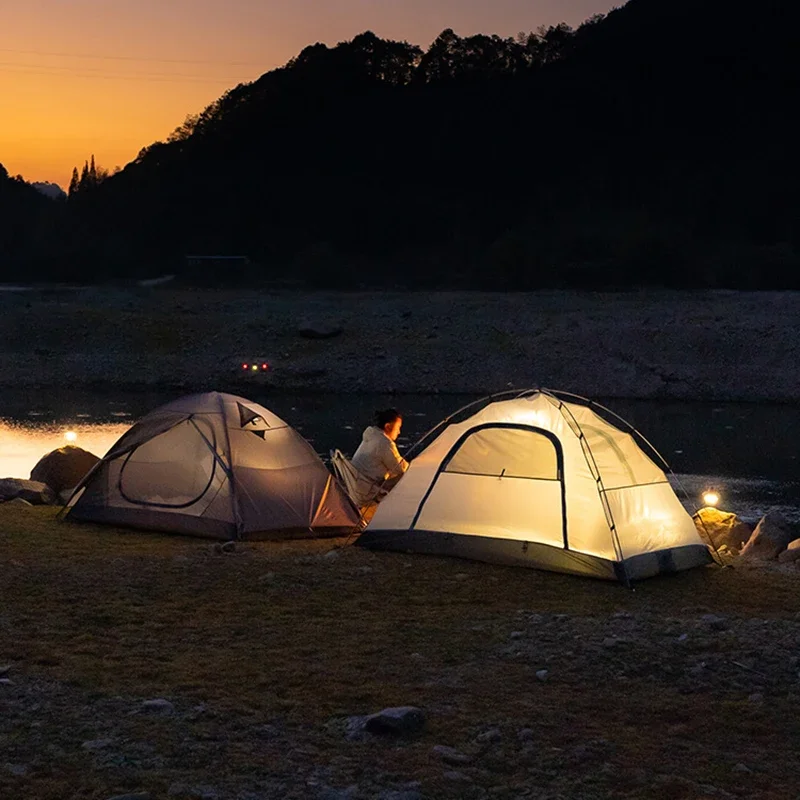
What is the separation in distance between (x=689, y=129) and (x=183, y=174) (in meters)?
29.6

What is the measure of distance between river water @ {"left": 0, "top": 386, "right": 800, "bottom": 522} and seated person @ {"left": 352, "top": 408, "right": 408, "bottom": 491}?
16.9 ft

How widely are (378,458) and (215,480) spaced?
5.09ft

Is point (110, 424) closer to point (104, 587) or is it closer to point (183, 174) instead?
point (104, 587)

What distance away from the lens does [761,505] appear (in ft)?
55.3

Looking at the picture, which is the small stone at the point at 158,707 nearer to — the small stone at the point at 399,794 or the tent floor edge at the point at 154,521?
the small stone at the point at 399,794

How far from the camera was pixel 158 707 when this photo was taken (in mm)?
6055

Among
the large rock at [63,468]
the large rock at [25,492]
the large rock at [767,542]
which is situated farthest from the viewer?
the large rock at [63,468]

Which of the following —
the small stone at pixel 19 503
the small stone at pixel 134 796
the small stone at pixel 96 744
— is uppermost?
the small stone at pixel 19 503

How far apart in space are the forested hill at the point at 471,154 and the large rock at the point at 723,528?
138ft

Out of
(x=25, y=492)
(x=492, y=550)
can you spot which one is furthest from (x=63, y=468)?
(x=492, y=550)

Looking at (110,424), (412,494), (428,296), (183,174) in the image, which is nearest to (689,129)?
(183,174)

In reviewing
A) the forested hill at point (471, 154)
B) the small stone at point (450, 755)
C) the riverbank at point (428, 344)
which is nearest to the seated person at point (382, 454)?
the small stone at point (450, 755)

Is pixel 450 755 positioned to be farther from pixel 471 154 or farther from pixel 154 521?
pixel 471 154

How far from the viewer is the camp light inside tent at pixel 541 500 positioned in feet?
33.3
